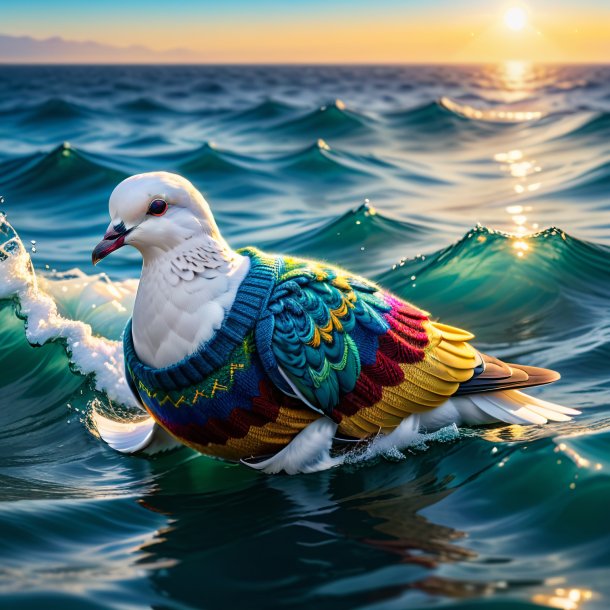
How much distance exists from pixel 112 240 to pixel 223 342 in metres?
0.71

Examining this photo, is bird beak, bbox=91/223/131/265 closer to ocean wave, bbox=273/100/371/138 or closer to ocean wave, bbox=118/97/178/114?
ocean wave, bbox=273/100/371/138

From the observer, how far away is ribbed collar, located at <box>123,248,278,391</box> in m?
4.68

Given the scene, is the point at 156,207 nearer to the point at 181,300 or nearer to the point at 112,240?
the point at 112,240

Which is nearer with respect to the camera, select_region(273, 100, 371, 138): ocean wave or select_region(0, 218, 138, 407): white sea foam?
select_region(0, 218, 138, 407): white sea foam

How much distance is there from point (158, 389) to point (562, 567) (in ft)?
6.85

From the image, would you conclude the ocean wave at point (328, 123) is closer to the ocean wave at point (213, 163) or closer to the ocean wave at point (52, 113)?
the ocean wave at point (213, 163)

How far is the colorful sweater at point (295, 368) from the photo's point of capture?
4695 millimetres

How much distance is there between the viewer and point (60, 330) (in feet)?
25.7

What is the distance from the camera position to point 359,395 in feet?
15.9

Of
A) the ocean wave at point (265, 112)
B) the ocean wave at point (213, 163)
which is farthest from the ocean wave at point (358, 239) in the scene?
the ocean wave at point (265, 112)

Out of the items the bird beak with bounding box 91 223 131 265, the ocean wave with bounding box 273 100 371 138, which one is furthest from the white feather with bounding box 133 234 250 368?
the ocean wave with bounding box 273 100 371 138

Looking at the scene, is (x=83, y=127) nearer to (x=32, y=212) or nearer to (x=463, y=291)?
(x=32, y=212)

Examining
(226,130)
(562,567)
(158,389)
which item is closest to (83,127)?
(226,130)

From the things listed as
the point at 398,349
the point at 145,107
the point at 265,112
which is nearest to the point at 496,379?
the point at 398,349
